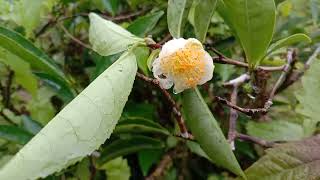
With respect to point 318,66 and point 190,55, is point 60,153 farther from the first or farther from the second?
point 318,66

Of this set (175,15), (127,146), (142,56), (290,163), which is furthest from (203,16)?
(127,146)

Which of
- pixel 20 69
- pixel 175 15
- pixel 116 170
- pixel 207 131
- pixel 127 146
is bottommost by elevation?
pixel 116 170

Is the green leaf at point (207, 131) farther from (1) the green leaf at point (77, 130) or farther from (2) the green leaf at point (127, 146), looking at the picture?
(2) the green leaf at point (127, 146)

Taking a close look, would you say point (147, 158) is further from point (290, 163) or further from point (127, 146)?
point (290, 163)

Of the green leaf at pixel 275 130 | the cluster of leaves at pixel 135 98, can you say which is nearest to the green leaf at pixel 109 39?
the cluster of leaves at pixel 135 98

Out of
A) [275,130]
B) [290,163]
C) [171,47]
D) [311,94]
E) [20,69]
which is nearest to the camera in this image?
[171,47]

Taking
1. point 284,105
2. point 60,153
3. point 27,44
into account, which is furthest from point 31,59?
point 284,105
